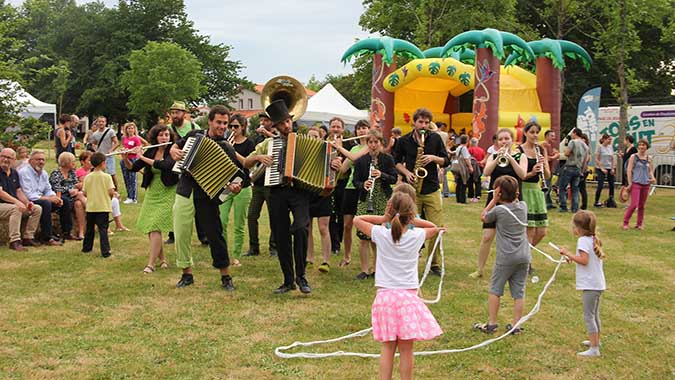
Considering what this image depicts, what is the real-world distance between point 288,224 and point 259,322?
4.23 ft

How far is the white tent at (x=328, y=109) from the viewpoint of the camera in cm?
3284

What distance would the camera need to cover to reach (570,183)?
14.7m

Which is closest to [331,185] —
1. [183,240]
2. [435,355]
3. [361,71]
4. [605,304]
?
[183,240]

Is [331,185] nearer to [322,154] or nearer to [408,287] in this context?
[322,154]

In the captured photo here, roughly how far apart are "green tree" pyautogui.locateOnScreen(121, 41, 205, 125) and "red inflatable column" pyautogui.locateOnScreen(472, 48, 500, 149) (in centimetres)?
2907

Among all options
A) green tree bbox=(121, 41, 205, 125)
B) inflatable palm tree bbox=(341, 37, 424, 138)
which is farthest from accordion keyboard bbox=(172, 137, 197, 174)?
green tree bbox=(121, 41, 205, 125)

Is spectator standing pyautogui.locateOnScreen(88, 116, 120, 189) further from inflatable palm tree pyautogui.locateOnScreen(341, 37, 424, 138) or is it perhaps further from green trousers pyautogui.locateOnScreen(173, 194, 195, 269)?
inflatable palm tree pyautogui.locateOnScreen(341, 37, 424, 138)

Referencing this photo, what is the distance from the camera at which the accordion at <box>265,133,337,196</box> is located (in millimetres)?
6863

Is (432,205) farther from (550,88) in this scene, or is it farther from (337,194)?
(550,88)

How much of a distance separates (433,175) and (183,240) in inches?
115

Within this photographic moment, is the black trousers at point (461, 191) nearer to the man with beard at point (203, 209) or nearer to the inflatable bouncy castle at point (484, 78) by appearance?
the inflatable bouncy castle at point (484, 78)

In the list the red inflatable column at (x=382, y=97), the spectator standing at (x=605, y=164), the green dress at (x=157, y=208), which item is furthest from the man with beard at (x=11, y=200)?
the red inflatable column at (x=382, y=97)

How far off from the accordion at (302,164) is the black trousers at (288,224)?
14cm

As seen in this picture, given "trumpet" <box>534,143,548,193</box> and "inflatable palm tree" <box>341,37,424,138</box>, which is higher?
"inflatable palm tree" <box>341,37,424,138</box>
